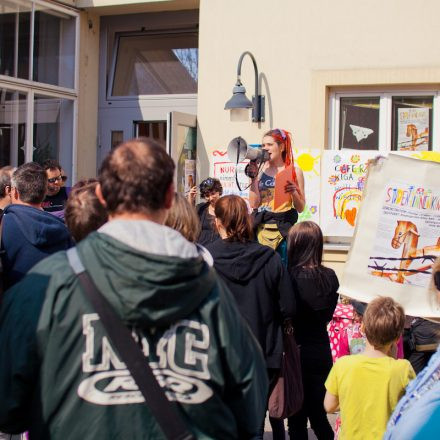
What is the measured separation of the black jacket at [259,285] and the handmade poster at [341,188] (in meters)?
3.75

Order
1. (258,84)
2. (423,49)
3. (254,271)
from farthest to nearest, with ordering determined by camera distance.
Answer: (258,84) → (423,49) → (254,271)

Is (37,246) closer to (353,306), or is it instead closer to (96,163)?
(353,306)

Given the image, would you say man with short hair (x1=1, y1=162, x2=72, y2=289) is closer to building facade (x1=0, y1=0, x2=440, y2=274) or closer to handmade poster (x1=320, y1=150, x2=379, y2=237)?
building facade (x1=0, y1=0, x2=440, y2=274)

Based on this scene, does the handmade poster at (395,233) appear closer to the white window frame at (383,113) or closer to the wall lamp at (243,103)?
the white window frame at (383,113)

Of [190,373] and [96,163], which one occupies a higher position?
[96,163]

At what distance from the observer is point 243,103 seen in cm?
760

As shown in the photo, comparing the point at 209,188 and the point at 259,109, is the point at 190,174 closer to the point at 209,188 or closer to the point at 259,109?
the point at 259,109

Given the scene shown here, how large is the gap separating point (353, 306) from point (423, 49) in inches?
135

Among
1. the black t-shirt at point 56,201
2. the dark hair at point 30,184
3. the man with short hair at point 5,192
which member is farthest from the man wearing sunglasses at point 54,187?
the dark hair at point 30,184

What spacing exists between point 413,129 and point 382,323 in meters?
4.68

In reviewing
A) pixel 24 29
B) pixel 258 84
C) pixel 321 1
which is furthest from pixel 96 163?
pixel 321 1

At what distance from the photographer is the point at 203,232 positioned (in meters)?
5.92

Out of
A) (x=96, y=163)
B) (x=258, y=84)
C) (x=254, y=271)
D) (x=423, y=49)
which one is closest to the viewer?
(x=254, y=271)

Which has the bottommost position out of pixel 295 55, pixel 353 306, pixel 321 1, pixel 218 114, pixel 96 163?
pixel 353 306
